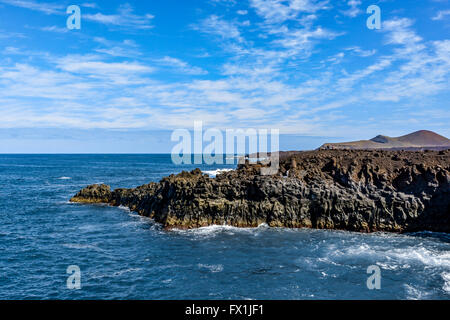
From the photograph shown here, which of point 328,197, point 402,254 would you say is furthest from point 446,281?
point 328,197

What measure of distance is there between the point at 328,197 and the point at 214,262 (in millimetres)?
16757

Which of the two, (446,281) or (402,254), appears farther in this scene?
(402,254)

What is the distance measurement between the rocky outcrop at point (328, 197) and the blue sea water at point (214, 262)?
1816mm

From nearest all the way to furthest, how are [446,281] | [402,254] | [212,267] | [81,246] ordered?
1. [446,281]
2. [212,267]
3. [402,254]
4. [81,246]

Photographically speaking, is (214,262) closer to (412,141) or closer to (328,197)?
(328,197)

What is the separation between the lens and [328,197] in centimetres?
3581

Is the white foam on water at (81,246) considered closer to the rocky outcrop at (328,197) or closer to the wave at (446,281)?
the rocky outcrop at (328,197)

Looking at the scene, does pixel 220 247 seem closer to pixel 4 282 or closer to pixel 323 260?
pixel 323 260

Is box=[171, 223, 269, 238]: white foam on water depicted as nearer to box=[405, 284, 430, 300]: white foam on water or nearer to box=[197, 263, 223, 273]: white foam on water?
box=[197, 263, 223, 273]: white foam on water

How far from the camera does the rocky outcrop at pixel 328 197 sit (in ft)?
111

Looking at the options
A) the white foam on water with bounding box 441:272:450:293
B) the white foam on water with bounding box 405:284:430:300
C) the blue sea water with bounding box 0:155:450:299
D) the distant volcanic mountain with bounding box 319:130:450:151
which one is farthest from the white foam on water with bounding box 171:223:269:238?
the distant volcanic mountain with bounding box 319:130:450:151

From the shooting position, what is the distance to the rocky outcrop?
111 ft
